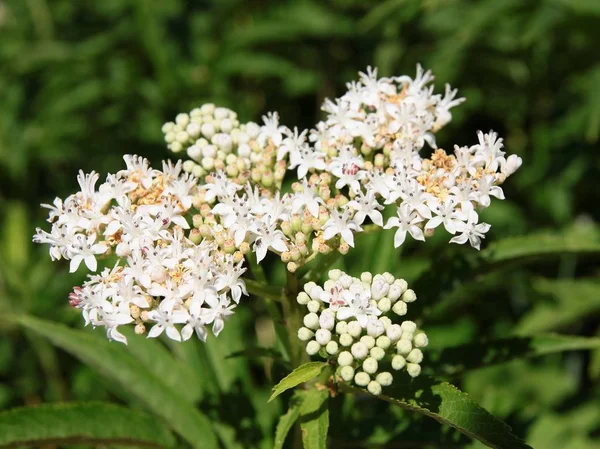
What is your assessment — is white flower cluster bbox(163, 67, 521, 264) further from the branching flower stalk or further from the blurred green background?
the blurred green background

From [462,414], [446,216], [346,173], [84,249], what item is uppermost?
[346,173]

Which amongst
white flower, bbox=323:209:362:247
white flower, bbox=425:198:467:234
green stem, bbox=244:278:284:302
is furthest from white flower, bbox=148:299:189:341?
white flower, bbox=425:198:467:234

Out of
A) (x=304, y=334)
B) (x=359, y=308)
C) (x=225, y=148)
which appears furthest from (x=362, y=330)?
(x=225, y=148)

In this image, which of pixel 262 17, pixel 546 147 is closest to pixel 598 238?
pixel 546 147

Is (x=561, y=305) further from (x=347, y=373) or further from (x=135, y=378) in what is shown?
(x=135, y=378)

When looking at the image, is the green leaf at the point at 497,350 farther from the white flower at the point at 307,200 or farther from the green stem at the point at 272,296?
the white flower at the point at 307,200

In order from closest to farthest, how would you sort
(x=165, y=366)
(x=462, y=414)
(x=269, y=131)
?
1. (x=462, y=414)
2. (x=269, y=131)
3. (x=165, y=366)

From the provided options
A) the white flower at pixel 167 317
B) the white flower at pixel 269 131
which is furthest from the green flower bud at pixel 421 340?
the white flower at pixel 269 131

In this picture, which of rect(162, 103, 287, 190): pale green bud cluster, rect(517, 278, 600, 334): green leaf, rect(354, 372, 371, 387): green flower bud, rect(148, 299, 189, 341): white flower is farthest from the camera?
rect(517, 278, 600, 334): green leaf
